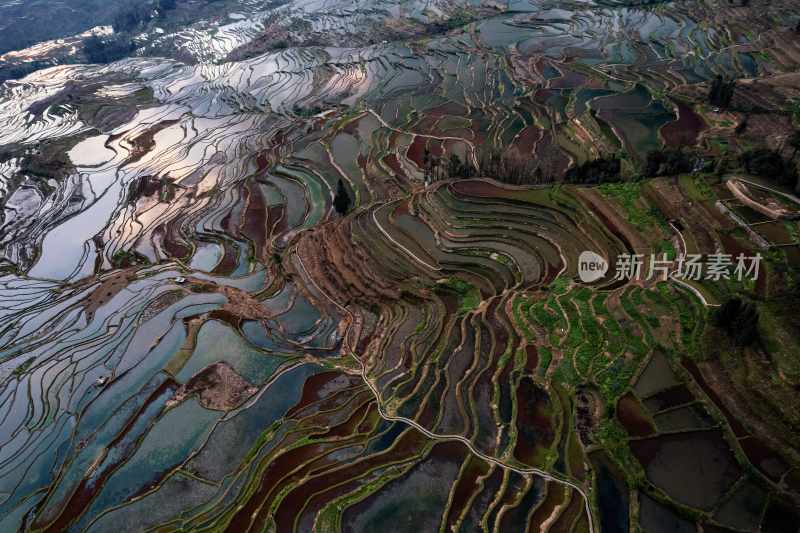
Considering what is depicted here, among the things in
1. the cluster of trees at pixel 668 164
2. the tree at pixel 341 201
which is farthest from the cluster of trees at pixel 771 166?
the tree at pixel 341 201

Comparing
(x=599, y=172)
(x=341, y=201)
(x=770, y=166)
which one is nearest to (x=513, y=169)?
(x=599, y=172)

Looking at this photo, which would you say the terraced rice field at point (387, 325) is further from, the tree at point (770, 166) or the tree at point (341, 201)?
the tree at point (770, 166)

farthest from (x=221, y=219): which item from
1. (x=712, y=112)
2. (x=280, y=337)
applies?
(x=712, y=112)

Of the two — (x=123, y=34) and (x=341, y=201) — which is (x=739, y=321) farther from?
(x=123, y=34)

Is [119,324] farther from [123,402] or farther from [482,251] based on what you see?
[482,251]

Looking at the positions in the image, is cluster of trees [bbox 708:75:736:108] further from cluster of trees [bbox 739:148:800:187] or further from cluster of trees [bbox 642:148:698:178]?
cluster of trees [bbox 642:148:698:178]

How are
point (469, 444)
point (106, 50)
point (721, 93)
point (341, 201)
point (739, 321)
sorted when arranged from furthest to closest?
point (106, 50)
point (721, 93)
point (341, 201)
point (739, 321)
point (469, 444)
